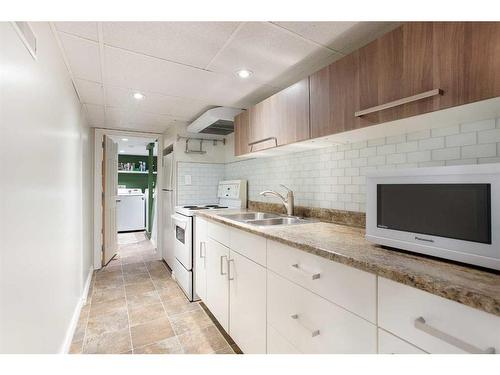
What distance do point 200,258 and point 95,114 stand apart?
2125 millimetres

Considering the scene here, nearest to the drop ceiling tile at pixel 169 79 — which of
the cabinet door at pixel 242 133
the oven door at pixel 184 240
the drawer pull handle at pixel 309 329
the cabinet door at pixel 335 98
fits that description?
the cabinet door at pixel 242 133

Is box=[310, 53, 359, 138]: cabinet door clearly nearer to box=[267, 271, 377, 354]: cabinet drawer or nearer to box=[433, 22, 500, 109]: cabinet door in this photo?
box=[433, 22, 500, 109]: cabinet door

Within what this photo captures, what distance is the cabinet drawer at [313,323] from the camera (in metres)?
0.89

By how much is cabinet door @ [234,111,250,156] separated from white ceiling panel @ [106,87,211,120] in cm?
39

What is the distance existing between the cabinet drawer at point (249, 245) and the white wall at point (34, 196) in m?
1.08

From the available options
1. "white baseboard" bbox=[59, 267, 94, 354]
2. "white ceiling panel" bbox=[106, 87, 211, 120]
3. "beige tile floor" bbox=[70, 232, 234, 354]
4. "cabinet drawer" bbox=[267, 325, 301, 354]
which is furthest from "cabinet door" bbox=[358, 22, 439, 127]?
"white baseboard" bbox=[59, 267, 94, 354]

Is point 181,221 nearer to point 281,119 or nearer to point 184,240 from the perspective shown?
point 184,240

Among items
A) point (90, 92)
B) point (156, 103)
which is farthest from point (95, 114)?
point (156, 103)

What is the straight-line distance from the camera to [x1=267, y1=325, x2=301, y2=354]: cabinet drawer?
1238mm

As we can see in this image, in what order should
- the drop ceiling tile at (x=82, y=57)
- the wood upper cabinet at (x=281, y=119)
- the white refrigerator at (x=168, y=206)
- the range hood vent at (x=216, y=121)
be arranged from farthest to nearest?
the white refrigerator at (x=168, y=206)
the range hood vent at (x=216, y=121)
the wood upper cabinet at (x=281, y=119)
the drop ceiling tile at (x=82, y=57)

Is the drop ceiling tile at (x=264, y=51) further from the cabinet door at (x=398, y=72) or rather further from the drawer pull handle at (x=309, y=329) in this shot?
the drawer pull handle at (x=309, y=329)

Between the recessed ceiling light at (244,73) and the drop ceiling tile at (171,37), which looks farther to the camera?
the recessed ceiling light at (244,73)

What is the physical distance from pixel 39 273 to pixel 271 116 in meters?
1.71
